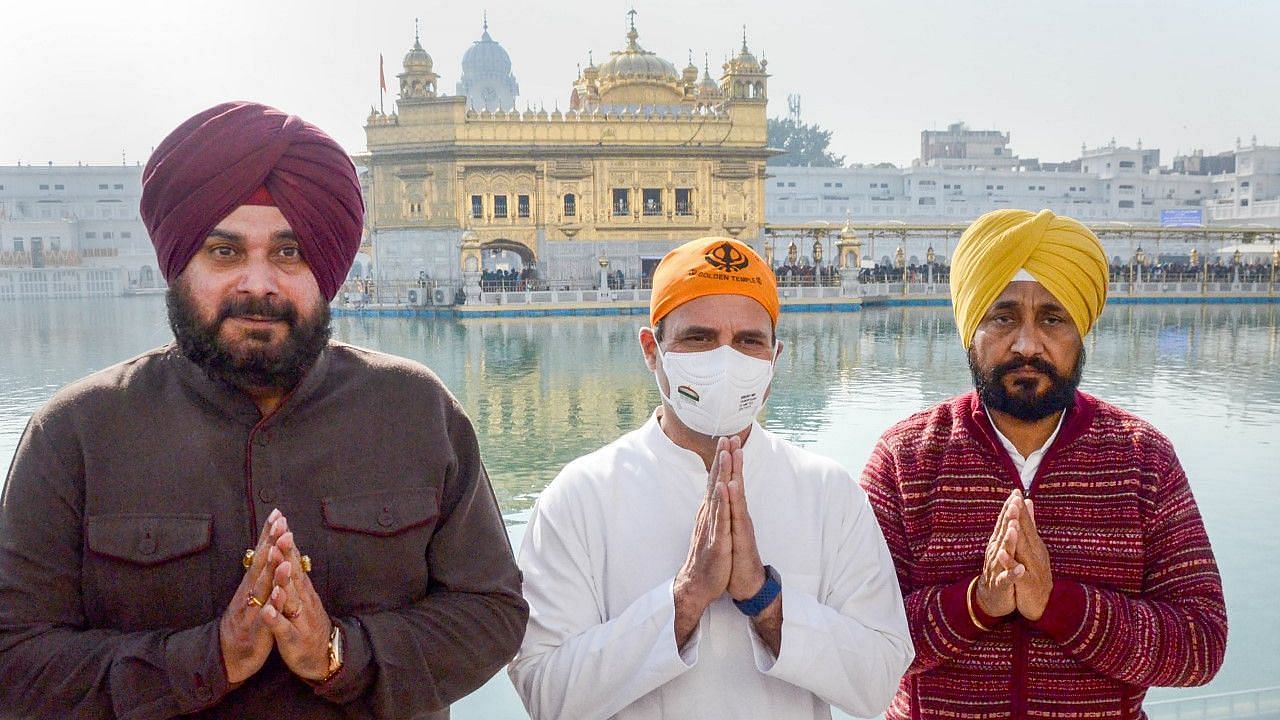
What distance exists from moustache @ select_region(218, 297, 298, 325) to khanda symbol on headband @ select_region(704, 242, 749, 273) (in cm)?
73

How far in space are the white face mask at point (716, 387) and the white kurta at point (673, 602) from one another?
0.22 feet

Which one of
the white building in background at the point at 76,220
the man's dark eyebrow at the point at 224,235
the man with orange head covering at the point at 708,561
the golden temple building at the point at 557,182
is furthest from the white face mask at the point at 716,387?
the white building in background at the point at 76,220

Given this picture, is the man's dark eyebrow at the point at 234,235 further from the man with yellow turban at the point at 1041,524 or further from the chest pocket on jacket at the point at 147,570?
the man with yellow turban at the point at 1041,524

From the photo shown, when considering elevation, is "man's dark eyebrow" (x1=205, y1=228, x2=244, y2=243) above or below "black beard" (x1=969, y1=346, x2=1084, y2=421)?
above

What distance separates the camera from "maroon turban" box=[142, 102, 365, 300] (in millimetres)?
1591

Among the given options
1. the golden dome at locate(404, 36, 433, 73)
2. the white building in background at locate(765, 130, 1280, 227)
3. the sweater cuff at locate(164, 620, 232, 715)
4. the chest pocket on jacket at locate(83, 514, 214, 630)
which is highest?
the golden dome at locate(404, 36, 433, 73)

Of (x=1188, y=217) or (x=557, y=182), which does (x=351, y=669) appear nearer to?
(x=557, y=182)

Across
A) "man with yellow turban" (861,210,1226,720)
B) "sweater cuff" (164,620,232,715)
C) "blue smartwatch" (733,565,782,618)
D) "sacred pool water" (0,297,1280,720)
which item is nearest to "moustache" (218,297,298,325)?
"sweater cuff" (164,620,232,715)

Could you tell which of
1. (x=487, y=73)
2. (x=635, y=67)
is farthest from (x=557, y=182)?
(x=487, y=73)

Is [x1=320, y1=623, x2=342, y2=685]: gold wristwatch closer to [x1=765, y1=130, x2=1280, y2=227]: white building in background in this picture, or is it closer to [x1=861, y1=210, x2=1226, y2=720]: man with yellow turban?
[x1=861, y1=210, x2=1226, y2=720]: man with yellow turban

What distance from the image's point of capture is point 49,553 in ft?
4.93

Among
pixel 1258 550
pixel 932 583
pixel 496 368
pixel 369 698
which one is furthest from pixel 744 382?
pixel 496 368

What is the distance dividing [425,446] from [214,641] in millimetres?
416

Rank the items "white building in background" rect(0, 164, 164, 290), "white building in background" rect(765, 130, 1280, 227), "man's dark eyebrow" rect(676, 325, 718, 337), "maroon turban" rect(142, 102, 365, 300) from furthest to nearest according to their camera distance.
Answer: "white building in background" rect(765, 130, 1280, 227) < "white building in background" rect(0, 164, 164, 290) < "man's dark eyebrow" rect(676, 325, 718, 337) < "maroon turban" rect(142, 102, 365, 300)
